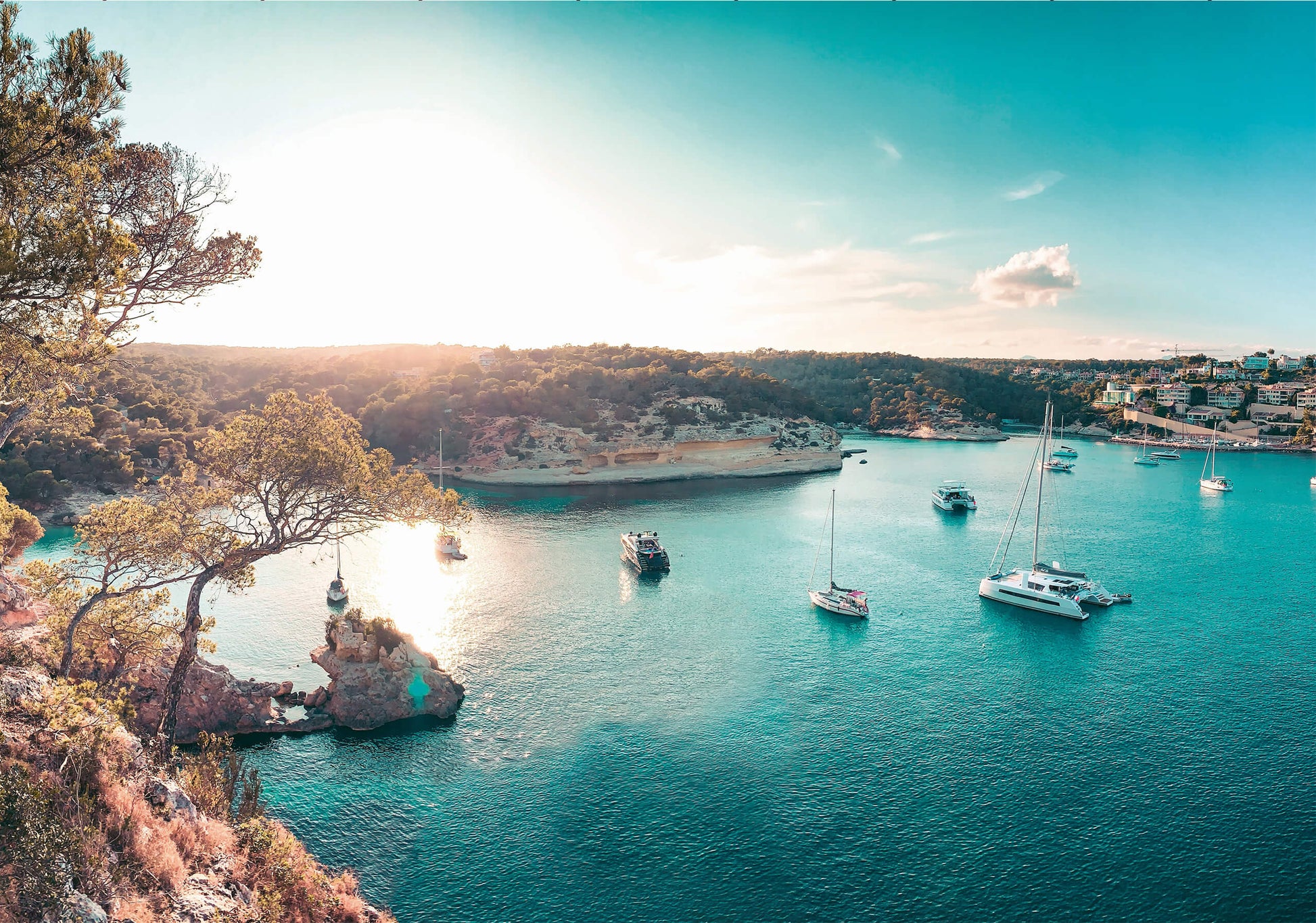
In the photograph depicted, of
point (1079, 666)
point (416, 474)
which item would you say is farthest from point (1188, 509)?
point (416, 474)

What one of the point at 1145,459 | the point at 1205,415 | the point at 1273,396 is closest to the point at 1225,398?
the point at 1273,396

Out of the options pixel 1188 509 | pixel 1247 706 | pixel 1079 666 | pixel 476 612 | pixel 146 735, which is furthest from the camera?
pixel 1188 509

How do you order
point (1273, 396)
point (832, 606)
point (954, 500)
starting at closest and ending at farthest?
1. point (832, 606)
2. point (954, 500)
3. point (1273, 396)

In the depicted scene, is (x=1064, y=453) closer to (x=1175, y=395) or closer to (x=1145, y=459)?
(x=1145, y=459)

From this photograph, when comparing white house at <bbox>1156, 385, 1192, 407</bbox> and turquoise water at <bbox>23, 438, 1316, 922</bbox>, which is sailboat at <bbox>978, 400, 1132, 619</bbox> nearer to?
turquoise water at <bbox>23, 438, 1316, 922</bbox>

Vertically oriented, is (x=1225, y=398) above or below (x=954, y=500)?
above

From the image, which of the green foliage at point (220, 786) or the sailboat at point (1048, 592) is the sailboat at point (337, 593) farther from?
the sailboat at point (1048, 592)

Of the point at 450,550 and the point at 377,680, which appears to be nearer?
the point at 377,680

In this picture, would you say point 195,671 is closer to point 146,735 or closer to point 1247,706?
point 146,735
